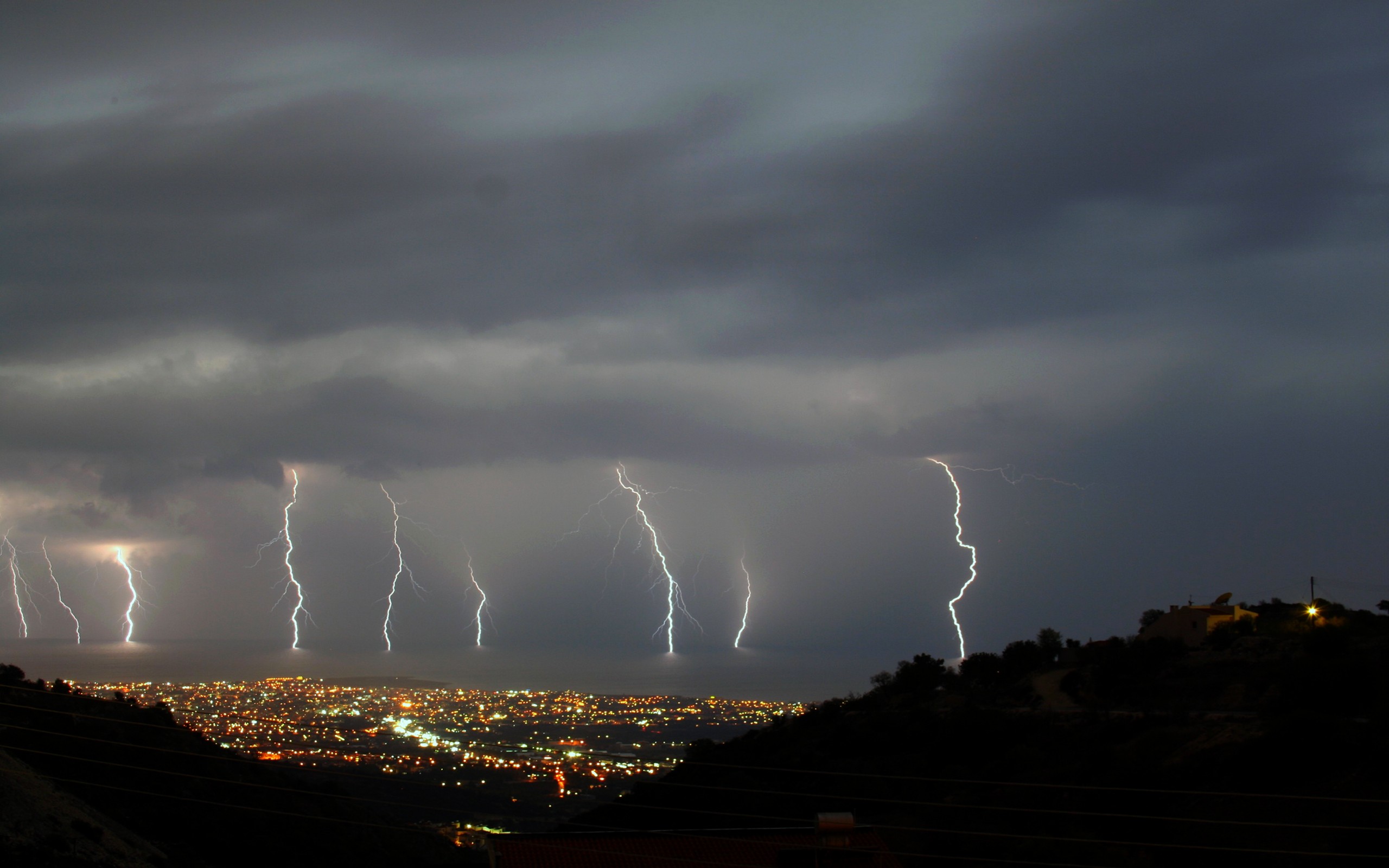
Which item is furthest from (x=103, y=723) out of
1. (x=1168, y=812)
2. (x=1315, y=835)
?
(x=1315, y=835)

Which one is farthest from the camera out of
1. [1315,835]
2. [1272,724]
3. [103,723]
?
[103,723]

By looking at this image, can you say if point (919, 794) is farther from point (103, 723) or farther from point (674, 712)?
point (674, 712)

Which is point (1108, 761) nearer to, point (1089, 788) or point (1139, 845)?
point (1139, 845)

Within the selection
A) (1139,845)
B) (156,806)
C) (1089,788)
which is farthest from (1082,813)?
(156,806)

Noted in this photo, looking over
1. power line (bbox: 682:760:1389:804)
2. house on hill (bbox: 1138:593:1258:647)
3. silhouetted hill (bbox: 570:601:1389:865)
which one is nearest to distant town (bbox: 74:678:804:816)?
silhouetted hill (bbox: 570:601:1389:865)

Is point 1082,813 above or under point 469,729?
above

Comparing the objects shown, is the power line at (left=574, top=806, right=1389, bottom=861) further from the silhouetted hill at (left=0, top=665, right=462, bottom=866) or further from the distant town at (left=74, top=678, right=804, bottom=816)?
the silhouetted hill at (left=0, top=665, right=462, bottom=866)
